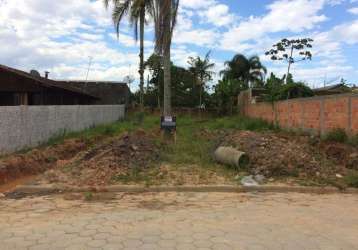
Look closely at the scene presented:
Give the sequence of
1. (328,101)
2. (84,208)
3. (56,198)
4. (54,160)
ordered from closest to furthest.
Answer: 1. (84,208)
2. (56,198)
3. (54,160)
4. (328,101)

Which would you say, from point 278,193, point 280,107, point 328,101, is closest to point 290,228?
point 278,193

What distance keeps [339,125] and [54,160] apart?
9382mm

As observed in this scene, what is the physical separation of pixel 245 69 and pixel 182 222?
4485 cm

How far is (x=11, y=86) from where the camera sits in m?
22.0

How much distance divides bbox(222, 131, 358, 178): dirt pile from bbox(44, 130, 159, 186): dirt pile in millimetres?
2933

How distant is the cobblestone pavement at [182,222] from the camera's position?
569 cm

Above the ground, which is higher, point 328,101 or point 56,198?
point 328,101

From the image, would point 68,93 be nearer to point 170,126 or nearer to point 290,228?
point 170,126

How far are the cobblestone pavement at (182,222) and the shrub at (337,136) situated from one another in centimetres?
540

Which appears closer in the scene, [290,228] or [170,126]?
[290,228]

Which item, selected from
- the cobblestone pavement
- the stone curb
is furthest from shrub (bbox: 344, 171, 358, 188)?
the cobblestone pavement

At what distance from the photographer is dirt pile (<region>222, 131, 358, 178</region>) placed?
11.0m

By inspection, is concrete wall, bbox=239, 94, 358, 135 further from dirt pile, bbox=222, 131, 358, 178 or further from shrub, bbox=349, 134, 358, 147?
dirt pile, bbox=222, 131, 358, 178

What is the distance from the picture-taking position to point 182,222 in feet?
22.2
